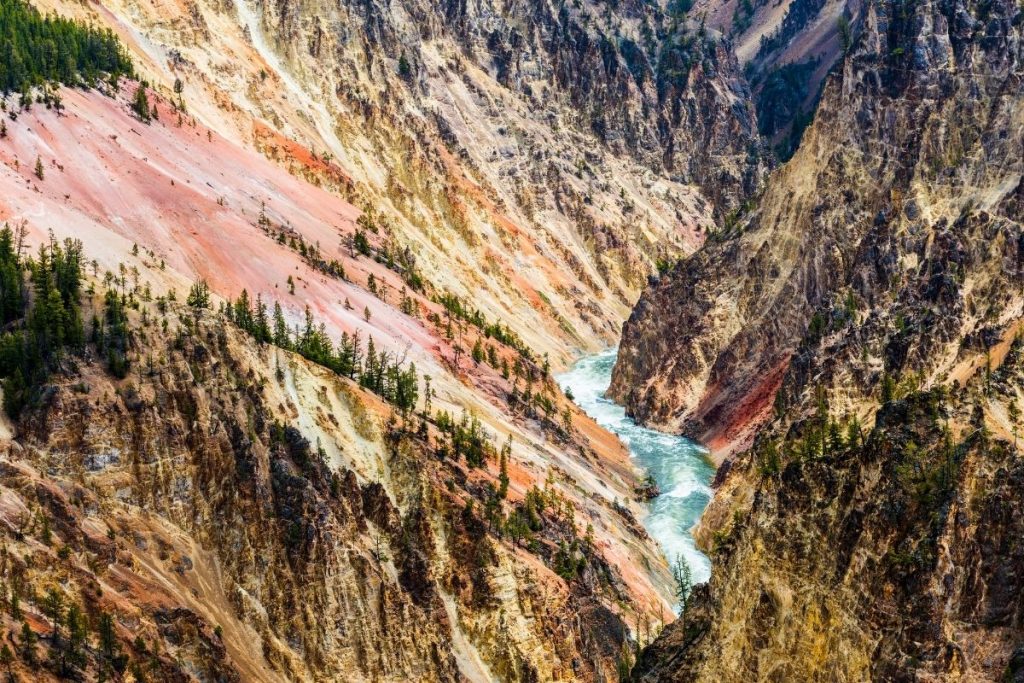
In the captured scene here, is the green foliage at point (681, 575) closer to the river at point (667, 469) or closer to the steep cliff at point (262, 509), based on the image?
the river at point (667, 469)

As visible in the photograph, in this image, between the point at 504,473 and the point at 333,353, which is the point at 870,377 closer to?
the point at 504,473

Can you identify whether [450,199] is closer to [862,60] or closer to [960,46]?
[862,60]

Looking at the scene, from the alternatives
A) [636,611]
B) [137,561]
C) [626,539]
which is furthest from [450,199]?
Result: [137,561]

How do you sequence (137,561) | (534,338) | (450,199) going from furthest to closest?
(450,199), (534,338), (137,561)

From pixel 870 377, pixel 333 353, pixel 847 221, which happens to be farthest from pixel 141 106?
pixel 870 377

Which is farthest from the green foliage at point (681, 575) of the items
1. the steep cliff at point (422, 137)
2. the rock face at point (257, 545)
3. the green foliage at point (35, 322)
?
the steep cliff at point (422, 137)

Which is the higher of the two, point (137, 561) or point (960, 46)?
point (960, 46)
